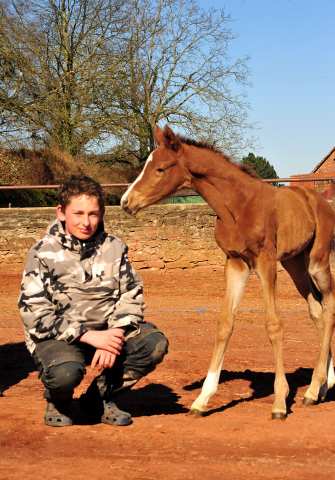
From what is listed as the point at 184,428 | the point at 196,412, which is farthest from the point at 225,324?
the point at 184,428

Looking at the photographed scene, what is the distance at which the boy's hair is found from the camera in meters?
3.40

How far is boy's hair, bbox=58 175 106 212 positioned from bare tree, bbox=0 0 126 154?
57.2 ft

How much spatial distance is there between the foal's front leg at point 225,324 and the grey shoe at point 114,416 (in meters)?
0.61

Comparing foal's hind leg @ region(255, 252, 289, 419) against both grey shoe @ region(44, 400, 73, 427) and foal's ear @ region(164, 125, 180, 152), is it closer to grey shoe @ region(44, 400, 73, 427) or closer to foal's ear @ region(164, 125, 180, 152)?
foal's ear @ region(164, 125, 180, 152)

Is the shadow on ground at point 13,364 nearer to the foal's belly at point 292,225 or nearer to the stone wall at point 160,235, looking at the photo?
the foal's belly at point 292,225

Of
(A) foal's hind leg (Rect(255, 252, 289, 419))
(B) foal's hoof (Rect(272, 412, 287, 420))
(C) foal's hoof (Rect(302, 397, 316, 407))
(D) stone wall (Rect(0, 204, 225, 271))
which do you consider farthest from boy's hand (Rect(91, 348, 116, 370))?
(D) stone wall (Rect(0, 204, 225, 271))

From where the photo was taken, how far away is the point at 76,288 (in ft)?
11.1

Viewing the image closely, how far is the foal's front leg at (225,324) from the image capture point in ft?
12.6

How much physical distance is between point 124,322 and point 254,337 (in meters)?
3.82

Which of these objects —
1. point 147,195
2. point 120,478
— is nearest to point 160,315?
point 147,195

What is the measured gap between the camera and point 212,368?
3.97m

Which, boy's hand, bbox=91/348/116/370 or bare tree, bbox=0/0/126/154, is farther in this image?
bare tree, bbox=0/0/126/154

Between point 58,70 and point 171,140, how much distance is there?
62.0 ft

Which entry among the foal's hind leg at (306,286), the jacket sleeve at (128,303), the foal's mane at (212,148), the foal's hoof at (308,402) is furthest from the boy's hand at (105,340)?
the foal's hind leg at (306,286)
